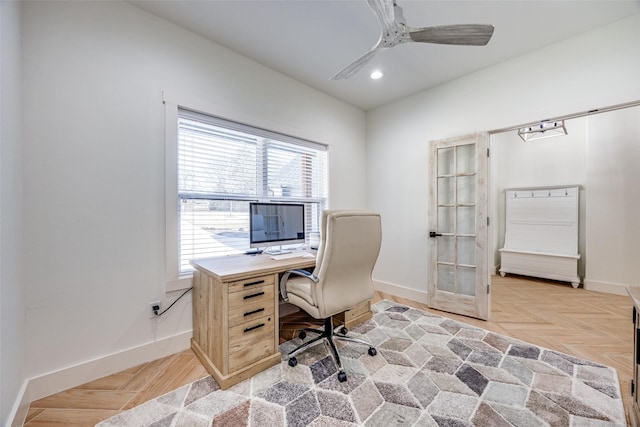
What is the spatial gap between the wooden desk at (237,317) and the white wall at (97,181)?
398 millimetres

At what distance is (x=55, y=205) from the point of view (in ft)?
5.31

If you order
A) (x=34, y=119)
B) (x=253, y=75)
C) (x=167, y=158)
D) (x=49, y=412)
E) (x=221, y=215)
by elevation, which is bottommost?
(x=49, y=412)

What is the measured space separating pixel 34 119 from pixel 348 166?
307 cm

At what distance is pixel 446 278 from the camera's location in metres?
3.04

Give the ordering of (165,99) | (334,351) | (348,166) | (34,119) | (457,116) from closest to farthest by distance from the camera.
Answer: (34,119), (334,351), (165,99), (457,116), (348,166)

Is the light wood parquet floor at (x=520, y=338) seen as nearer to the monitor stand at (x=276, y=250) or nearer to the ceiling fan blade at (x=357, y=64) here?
the monitor stand at (x=276, y=250)

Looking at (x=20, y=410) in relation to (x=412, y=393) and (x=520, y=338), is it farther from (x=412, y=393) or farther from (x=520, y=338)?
(x=520, y=338)

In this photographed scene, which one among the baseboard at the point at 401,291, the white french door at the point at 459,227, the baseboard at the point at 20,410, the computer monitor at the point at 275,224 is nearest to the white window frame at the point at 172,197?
the computer monitor at the point at 275,224

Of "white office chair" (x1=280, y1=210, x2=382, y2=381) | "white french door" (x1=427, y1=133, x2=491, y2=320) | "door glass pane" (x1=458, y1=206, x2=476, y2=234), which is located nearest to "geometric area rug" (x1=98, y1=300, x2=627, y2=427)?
"white office chair" (x1=280, y1=210, x2=382, y2=381)

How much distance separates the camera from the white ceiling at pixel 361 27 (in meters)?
1.89

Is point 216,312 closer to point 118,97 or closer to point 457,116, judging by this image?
point 118,97

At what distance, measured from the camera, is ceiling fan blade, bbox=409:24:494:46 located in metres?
1.48

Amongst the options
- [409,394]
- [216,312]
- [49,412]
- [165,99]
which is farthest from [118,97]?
[409,394]

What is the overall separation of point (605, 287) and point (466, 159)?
293cm
